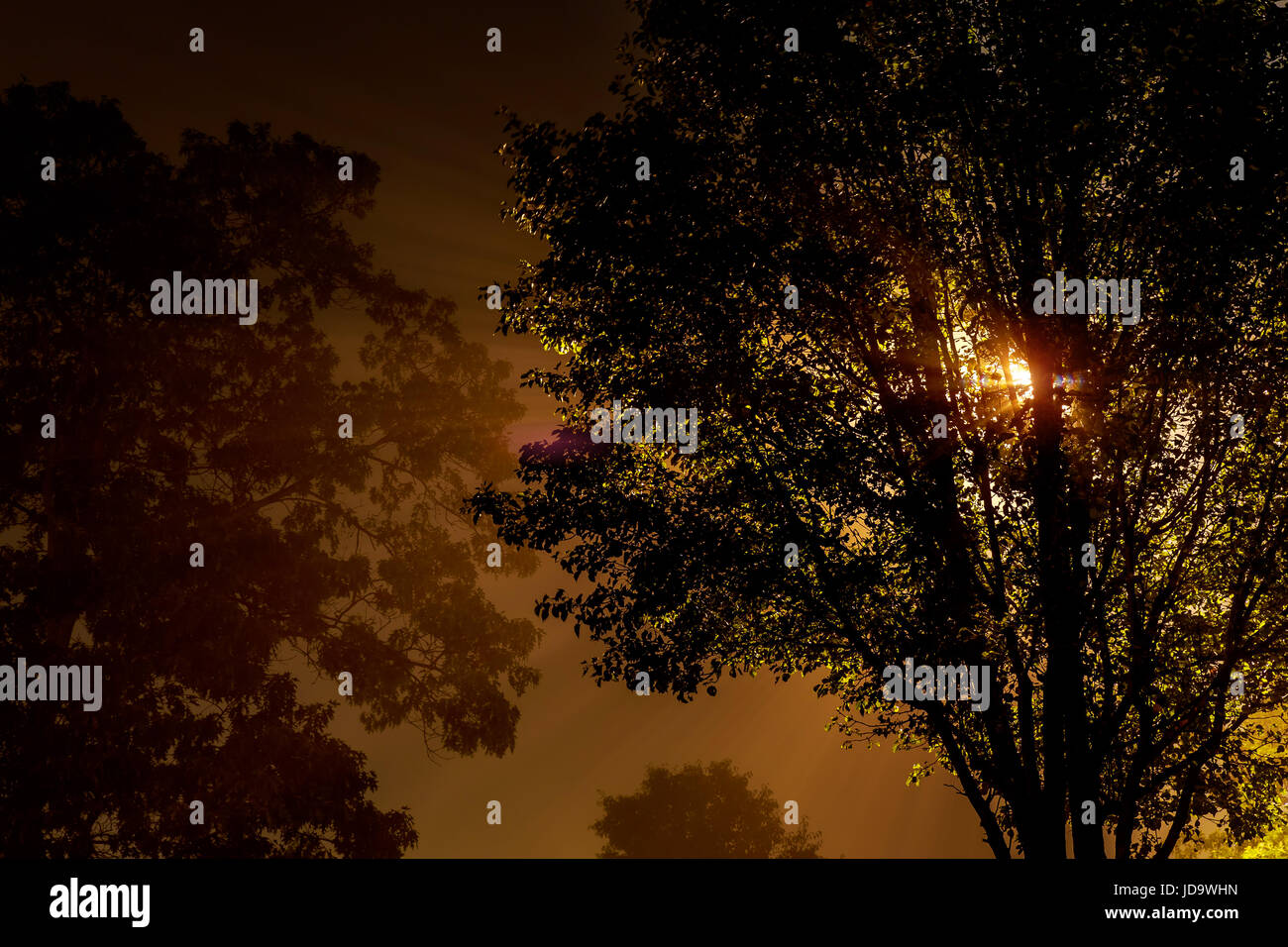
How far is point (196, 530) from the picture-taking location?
72.0 ft

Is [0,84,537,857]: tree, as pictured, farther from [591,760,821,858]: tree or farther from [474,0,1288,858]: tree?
[591,760,821,858]: tree

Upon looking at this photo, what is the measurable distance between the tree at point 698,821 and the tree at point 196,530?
43856 mm

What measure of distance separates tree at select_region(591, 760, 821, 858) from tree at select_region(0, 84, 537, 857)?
4386cm

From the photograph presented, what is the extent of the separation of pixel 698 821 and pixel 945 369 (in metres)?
60.5

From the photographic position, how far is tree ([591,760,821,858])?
64.9m
